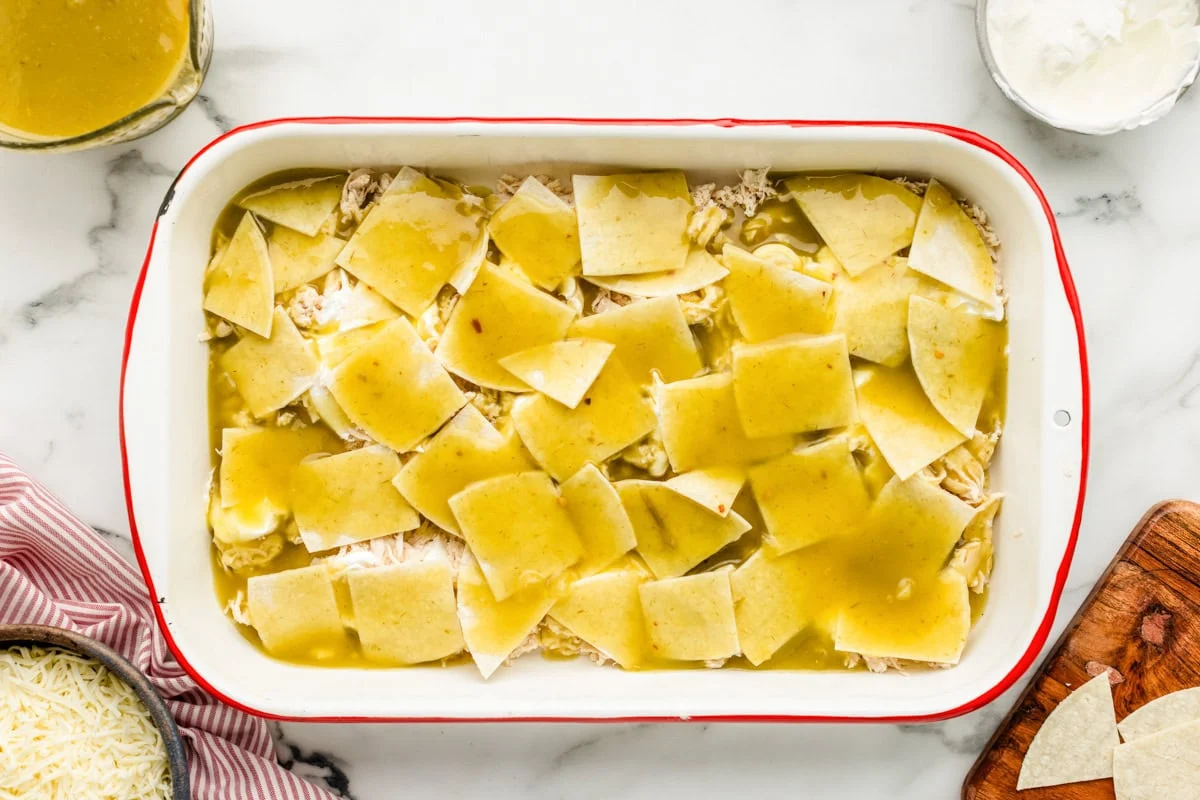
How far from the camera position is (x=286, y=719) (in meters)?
1.68

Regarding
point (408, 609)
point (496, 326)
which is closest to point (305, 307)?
point (496, 326)

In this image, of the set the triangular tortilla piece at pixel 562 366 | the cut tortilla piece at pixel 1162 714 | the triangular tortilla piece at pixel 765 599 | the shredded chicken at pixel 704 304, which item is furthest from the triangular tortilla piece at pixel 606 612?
the cut tortilla piece at pixel 1162 714

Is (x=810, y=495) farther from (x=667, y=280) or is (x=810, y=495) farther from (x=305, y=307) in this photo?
(x=305, y=307)

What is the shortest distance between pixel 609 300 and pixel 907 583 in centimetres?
73

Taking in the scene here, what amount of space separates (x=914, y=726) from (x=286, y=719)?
3.89ft

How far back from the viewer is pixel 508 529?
174 cm

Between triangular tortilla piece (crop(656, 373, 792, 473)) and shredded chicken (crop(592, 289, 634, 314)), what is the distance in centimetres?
17

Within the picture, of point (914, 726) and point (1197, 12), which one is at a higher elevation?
point (1197, 12)

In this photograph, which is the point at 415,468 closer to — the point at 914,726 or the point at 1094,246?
the point at 914,726

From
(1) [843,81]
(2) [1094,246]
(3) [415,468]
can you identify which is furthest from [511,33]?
(2) [1094,246]

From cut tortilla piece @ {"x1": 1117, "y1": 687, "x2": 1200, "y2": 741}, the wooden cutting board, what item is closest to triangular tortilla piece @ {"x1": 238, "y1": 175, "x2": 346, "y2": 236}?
the wooden cutting board

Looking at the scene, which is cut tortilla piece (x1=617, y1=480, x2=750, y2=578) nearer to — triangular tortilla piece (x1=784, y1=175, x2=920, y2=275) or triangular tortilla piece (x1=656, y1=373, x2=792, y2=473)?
triangular tortilla piece (x1=656, y1=373, x2=792, y2=473)

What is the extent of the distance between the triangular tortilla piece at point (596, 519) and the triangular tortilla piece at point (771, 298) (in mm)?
368

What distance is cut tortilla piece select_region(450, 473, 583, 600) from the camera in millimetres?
1741
